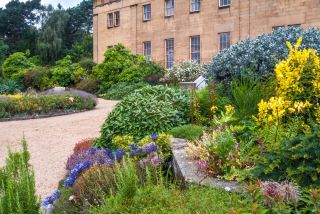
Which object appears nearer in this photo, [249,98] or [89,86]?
[249,98]

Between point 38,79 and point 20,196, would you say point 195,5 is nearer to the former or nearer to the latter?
point 38,79

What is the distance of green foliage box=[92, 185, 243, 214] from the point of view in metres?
3.44

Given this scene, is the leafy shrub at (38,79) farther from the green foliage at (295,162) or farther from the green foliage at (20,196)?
the green foliage at (295,162)

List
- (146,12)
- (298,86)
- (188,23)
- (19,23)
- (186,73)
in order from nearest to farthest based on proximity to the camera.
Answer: (298,86)
(186,73)
(188,23)
(146,12)
(19,23)

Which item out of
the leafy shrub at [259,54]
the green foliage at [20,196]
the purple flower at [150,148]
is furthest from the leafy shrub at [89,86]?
the green foliage at [20,196]

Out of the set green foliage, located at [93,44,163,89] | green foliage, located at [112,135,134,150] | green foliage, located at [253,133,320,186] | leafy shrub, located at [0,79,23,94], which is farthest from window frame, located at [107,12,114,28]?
green foliage, located at [253,133,320,186]

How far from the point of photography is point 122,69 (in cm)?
2581

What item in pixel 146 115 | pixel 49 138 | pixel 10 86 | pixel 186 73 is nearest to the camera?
pixel 146 115

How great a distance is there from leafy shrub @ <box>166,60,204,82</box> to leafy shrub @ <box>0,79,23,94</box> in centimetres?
1250

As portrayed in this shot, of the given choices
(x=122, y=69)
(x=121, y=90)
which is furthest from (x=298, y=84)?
(x=122, y=69)

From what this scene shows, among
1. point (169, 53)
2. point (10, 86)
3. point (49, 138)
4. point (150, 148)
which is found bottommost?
point (49, 138)

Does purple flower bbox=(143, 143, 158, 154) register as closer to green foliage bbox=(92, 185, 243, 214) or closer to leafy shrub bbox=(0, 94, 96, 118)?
green foliage bbox=(92, 185, 243, 214)

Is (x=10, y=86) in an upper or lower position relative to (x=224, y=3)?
lower

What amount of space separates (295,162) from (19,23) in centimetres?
6374
